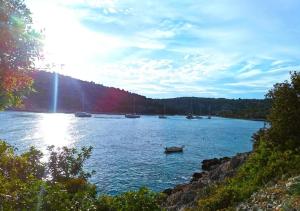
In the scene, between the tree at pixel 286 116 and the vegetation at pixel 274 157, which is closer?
the vegetation at pixel 274 157

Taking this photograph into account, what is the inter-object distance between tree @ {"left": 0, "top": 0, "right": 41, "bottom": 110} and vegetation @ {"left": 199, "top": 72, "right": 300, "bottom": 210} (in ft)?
50.3

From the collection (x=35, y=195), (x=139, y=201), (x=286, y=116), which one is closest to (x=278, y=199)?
(x=139, y=201)

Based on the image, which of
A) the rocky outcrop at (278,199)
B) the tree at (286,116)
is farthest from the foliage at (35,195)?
the tree at (286,116)

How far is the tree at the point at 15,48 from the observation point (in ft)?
29.4

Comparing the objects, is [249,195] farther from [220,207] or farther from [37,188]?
[37,188]

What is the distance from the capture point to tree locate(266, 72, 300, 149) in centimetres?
3087

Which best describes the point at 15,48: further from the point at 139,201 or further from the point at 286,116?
the point at 286,116

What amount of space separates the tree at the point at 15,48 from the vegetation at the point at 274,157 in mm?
15317

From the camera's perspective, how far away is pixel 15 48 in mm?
9203

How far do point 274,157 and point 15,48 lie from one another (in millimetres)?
22446

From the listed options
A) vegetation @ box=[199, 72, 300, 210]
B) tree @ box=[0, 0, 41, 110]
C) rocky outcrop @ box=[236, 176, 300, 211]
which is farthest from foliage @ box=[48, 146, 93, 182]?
tree @ box=[0, 0, 41, 110]

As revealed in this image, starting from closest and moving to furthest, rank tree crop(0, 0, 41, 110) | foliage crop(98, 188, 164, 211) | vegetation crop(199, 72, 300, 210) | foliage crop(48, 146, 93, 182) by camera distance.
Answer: tree crop(0, 0, 41, 110), foliage crop(98, 188, 164, 211), vegetation crop(199, 72, 300, 210), foliage crop(48, 146, 93, 182)

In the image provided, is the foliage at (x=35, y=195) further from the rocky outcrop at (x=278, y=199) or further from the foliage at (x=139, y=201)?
the rocky outcrop at (x=278, y=199)

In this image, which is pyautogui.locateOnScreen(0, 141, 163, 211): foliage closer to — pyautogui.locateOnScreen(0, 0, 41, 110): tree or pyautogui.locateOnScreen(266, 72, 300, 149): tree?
pyautogui.locateOnScreen(0, 0, 41, 110): tree
